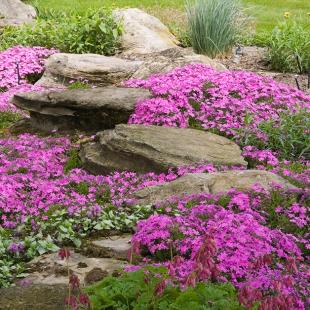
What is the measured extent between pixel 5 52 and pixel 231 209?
30.1ft

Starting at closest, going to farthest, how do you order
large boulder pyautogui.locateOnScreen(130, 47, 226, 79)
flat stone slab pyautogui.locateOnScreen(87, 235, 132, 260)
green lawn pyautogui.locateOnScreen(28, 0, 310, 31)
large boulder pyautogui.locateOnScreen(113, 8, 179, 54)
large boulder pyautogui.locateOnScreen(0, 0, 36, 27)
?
flat stone slab pyautogui.locateOnScreen(87, 235, 132, 260) → large boulder pyautogui.locateOnScreen(130, 47, 226, 79) → large boulder pyautogui.locateOnScreen(113, 8, 179, 54) → large boulder pyautogui.locateOnScreen(0, 0, 36, 27) → green lawn pyautogui.locateOnScreen(28, 0, 310, 31)

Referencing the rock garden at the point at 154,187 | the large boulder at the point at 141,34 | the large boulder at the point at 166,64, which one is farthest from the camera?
the large boulder at the point at 141,34

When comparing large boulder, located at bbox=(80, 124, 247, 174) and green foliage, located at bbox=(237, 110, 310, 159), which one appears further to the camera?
green foliage, located at bbox=(237, 110, 310, 159)

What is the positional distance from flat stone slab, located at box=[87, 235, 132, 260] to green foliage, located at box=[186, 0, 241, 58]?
28.8 ft

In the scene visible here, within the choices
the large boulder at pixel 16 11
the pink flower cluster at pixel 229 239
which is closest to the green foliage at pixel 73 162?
the pink flower cluster at pixel 229 239

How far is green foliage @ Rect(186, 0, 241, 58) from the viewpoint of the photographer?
536 inches

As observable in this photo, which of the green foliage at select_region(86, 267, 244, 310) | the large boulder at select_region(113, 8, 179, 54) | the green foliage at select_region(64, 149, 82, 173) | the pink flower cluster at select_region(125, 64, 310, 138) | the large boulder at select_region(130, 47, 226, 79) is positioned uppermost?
the green foliage at select_region(86, 267, 244, 310)

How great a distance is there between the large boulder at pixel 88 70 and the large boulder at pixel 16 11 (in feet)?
22.8

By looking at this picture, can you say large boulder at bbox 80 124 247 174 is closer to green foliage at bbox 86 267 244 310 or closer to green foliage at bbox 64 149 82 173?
green foliage at bbox 64 149 82 173

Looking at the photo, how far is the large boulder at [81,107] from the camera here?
8586mm

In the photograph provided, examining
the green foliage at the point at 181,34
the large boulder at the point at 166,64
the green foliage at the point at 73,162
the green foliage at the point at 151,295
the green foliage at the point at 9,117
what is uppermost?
the green foliage at the point at 151,295

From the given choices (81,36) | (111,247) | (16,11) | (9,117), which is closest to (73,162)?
(111,247)

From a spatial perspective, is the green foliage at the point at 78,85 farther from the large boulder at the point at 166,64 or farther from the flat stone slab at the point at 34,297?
the flat stone slab at the point at 34,297

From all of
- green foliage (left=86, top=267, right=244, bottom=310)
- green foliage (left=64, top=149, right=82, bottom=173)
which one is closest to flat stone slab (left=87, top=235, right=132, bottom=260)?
green foliage (left=86, top=267, right=244, bottom=310)
